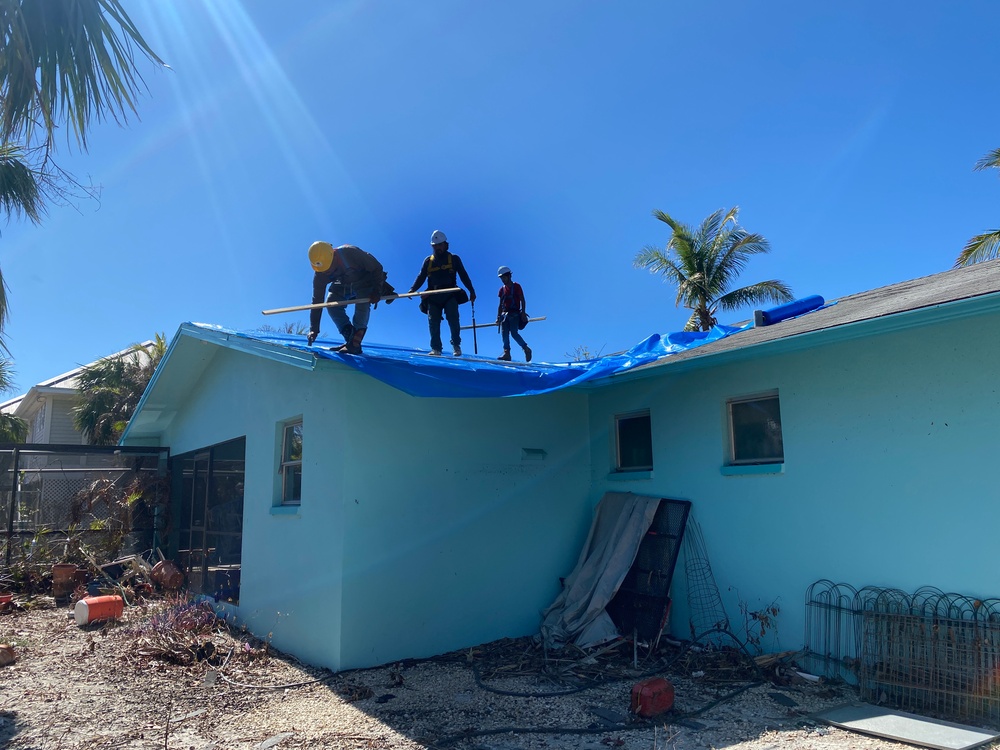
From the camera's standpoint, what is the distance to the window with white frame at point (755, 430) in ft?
22.0

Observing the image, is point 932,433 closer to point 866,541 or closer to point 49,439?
point 866,541

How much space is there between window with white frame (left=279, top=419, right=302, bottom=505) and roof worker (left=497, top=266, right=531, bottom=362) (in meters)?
2.94

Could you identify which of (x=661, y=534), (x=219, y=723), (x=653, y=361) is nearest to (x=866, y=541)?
(x=661, y=534)

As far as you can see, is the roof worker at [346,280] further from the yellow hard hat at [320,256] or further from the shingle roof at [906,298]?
the shingle roof at [906,298]

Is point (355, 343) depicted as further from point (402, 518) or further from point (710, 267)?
point (710, 267)

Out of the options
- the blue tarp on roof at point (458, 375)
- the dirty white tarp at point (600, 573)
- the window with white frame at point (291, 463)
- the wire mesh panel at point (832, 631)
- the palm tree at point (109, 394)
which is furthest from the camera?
the palm tree at point (109, 394)

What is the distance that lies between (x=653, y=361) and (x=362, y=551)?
3.57 meters

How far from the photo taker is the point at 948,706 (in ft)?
16.3

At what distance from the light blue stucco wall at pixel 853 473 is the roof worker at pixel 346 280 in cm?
339

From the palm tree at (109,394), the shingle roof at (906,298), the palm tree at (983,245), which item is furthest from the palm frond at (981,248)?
the palm tree at (109,394)

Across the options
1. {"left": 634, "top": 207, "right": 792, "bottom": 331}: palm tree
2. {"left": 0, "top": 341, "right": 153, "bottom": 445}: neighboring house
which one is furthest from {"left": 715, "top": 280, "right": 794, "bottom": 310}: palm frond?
{"left": 0, "top": 341, "right": 153, "bottom": 445}: neighboring house

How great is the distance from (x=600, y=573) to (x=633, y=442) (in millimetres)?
1583

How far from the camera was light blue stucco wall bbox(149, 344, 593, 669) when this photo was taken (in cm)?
679

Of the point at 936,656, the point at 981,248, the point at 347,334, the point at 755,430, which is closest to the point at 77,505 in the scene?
the point at 347,334
